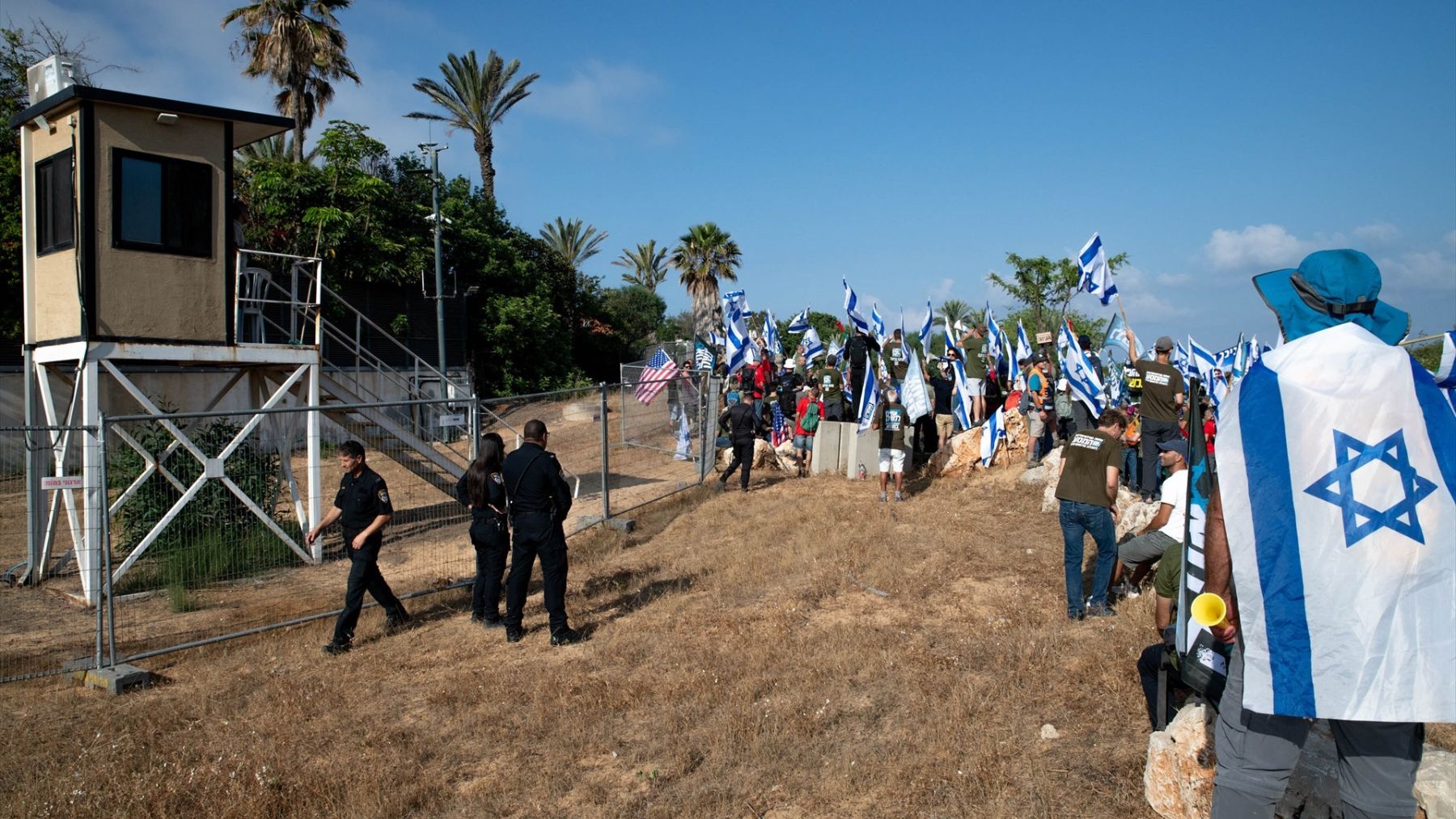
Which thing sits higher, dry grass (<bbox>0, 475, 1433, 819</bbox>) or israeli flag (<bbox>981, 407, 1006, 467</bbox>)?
israeli flag (<bbox>981, 407, 1006, 467</bbox>)

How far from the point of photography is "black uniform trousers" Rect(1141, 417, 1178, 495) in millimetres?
10984

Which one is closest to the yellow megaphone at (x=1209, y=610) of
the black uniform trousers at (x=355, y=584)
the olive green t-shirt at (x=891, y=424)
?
the black uniform trousers at (x=355, y=584)

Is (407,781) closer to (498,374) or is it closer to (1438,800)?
(1438,800)

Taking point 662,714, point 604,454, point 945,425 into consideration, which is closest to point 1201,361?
point 945,425

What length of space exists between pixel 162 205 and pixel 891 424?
31.1ft

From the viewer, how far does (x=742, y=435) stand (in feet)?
48.7

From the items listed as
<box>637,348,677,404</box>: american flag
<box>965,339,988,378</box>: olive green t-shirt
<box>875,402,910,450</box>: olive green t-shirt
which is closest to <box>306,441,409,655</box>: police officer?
<box>875,402,910,450</box>: olive green t-shirt

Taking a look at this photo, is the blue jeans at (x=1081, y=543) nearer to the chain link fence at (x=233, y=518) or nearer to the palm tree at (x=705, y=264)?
the chain link fence at (x=233, y=518)

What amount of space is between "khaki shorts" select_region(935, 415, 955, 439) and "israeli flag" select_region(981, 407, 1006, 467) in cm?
233

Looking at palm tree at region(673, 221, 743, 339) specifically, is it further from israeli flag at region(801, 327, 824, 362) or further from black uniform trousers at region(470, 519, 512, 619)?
black uniform trousers at region(470, 519, 512, 619)

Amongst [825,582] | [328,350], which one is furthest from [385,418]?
[328,350]

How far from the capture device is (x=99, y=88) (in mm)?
10234

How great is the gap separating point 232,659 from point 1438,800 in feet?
25.7

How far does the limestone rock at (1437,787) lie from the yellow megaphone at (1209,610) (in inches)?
71.1
